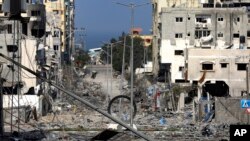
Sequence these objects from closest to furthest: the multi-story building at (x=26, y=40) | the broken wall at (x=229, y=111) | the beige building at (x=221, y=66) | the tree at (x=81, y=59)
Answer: the broken wall at (x=229, y=111) → the multi-story building at (x=26, y=40) → the beige building at (x=221, y=66) → the tree at (x=81, y=59)

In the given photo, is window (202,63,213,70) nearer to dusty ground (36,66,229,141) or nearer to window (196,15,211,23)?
window (196,15,211,23)

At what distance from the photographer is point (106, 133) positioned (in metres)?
17.5

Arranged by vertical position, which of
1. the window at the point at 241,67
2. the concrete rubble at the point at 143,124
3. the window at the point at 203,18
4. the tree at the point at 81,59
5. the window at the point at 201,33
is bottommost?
the tree at the point at 81,59

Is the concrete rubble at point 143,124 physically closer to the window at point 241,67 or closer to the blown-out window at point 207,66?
the blown-out window at point 207,66

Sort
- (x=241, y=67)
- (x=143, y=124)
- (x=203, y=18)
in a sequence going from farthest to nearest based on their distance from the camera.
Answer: (x=203, y=18) < (x=241, y=67) < (x=143, y=124)

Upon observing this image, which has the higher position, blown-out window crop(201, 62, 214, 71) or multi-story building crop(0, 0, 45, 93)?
multi-story building crop(0, 0, 45, 93)

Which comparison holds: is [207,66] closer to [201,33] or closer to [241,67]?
[241,67]

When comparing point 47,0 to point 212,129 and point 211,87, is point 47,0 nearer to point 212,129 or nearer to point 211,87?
point 211,87

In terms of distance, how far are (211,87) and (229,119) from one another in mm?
15966

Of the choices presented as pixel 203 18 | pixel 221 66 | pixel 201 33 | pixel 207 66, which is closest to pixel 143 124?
pixel 207 66

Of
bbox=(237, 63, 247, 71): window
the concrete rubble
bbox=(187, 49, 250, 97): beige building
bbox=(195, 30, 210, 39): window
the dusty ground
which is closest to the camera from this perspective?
the dusty ground

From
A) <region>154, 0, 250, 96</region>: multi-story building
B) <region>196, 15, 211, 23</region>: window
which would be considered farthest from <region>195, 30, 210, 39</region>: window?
<region>196, 15, 211, 23</region>: window

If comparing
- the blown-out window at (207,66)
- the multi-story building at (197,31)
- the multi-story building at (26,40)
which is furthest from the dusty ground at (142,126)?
the multi-story building at (197,31)

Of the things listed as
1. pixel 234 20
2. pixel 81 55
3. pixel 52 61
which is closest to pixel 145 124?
pixel 52 61
